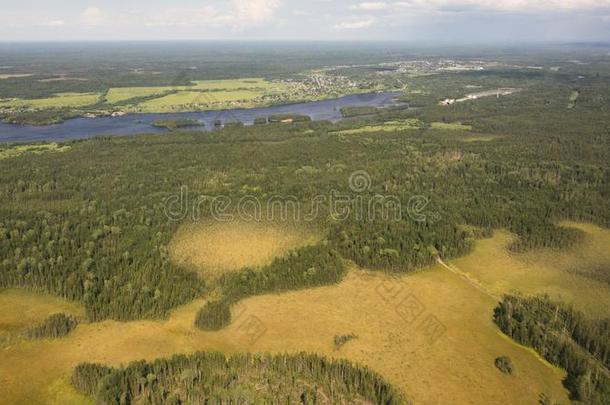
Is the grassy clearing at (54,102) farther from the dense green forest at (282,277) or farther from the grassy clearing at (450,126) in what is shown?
the dense green forest at (282,277)

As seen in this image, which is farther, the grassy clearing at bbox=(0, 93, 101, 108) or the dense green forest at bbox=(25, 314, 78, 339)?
the grassy clearing at bbox=(0, 93, 101, 108)

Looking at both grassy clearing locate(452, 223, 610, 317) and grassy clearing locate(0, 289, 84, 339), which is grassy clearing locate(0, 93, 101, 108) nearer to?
grassy clearing locate(0, 289, 84, 339)

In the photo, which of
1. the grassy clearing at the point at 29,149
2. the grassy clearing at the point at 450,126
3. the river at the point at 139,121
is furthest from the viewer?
the grassy clearing at the point at 450,126

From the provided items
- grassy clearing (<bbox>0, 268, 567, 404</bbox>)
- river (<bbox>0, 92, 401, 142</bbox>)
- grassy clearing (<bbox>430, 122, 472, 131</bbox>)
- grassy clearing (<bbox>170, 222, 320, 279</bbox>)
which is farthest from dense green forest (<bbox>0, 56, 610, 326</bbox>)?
river (<bbox>0, 92, 401, 142</bbox>)

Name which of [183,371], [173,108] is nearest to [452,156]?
[183,371]

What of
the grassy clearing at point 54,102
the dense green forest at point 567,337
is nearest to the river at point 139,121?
the grassy clearing at point 54,102

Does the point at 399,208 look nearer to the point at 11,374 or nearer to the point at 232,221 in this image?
the point at 232,221
